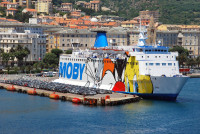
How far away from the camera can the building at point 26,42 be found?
99.5 m

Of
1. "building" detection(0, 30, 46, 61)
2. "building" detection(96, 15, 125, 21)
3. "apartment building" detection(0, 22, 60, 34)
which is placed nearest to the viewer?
"building" detection(0, 30, 46, 61)

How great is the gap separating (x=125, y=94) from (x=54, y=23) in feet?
238

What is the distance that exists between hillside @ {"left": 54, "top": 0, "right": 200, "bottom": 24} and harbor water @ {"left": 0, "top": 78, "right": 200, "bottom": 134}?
10735cm

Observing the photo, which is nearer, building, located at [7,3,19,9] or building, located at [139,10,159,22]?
building, located at [7,3,19,9]

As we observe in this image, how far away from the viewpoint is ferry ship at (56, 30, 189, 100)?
179 feet

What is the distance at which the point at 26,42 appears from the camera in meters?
99.8

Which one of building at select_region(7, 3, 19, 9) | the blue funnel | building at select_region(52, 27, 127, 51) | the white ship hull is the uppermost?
building at select_region(7, 3, 19, 9)

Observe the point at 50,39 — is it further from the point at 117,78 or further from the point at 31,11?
the point at 117,78

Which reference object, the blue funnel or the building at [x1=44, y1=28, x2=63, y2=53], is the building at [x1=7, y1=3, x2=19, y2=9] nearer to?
the building at [x1=44, y1=28, x2=63, y2=53]

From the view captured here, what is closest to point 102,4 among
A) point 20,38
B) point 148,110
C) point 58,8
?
point 58,8

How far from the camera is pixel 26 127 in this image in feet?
141

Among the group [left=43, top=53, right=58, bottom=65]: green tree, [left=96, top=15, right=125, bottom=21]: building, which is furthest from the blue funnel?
[left=96, top=15, right=125, bottom=21]: building

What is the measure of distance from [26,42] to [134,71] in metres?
46.8

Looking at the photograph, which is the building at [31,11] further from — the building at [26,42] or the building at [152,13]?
the building at [26,42]
